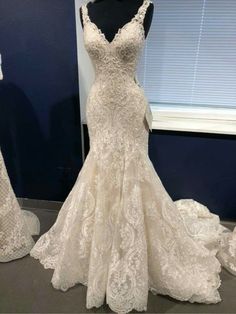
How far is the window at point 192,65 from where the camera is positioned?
5.98 ft

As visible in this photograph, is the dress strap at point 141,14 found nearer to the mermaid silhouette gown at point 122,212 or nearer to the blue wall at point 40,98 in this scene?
the mermaid silhouette gown at point 122,212

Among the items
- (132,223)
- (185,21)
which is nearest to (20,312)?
(132,223)

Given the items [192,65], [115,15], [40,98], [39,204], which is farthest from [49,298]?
[192,65]

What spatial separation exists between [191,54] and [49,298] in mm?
1724

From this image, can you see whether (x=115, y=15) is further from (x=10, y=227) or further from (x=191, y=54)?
(x=10, y=227)

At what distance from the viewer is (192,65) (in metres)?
1.94

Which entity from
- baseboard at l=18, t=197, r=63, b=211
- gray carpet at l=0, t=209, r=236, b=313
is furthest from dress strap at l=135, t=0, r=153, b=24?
baseboard at l=18, t=197, r=63, b=211

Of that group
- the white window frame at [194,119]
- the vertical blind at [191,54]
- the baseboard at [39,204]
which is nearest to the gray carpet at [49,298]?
the baseboard at [39,204]

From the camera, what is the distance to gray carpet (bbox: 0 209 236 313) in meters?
1.39

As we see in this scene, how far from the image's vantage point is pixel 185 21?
1.85m

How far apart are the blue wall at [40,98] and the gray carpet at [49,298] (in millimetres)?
709

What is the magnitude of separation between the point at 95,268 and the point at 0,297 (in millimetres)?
556

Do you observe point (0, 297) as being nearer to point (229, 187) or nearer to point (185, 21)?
point (229, 187)

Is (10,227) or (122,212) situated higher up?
(122,212)
